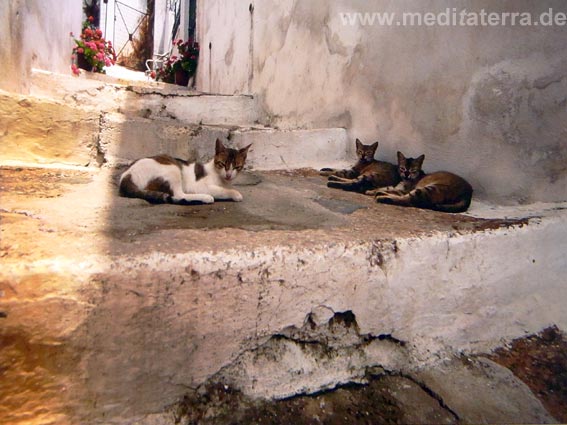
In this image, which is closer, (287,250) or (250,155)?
(287,250)

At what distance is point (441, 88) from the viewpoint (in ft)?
6.97

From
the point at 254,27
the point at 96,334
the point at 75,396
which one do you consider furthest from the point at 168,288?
the point at 254,27

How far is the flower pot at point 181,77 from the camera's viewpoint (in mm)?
7686

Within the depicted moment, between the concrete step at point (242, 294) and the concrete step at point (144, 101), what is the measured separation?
1.59m

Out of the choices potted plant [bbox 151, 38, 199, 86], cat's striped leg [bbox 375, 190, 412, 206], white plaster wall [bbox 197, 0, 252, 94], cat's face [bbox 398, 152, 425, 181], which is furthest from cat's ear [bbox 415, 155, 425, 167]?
potted plant [bbox 151, 38, 199, 86]

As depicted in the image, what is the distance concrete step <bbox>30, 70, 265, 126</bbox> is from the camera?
9.41 feet

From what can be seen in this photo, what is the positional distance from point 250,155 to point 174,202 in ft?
4.42

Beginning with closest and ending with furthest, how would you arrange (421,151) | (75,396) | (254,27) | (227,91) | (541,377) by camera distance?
(75,396) < (541,377) < (421,151) < (254,27) < (227,91)

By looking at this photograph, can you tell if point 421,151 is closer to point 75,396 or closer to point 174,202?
point 174,202

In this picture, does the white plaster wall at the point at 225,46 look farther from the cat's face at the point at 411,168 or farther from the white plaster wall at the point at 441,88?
the cat's face at the point at 411,168

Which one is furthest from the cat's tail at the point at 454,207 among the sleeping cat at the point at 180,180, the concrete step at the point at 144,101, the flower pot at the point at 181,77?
the flower pot at the point at 181,77

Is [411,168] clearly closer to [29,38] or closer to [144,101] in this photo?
[144,101]

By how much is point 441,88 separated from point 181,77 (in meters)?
6.81

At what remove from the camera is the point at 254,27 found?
13.8ft
